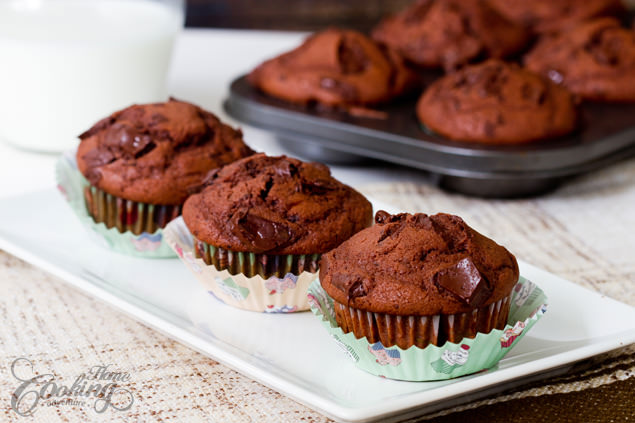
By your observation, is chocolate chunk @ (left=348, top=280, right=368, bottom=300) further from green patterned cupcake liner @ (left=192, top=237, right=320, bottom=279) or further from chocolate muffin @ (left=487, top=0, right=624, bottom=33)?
chocolate muffin @ (left=487, top=0, right=624, bottom=33)

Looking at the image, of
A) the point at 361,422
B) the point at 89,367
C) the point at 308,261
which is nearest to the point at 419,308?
the point at 361,422

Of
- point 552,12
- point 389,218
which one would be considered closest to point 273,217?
point 389,218

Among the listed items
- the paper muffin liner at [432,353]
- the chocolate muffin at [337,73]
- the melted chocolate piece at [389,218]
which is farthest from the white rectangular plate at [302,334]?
the chocolate muffin at [337,73]

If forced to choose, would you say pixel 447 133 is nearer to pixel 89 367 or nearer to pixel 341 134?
pixel 341 134

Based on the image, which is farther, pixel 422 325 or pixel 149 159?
pixel 149 159

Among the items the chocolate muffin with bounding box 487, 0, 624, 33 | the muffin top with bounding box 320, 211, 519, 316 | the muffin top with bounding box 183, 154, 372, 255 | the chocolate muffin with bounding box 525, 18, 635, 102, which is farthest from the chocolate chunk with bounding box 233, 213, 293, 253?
the chocolate muffin with bounding box 487, 0, 624, 33

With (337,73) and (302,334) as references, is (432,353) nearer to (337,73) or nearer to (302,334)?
(302,334)
